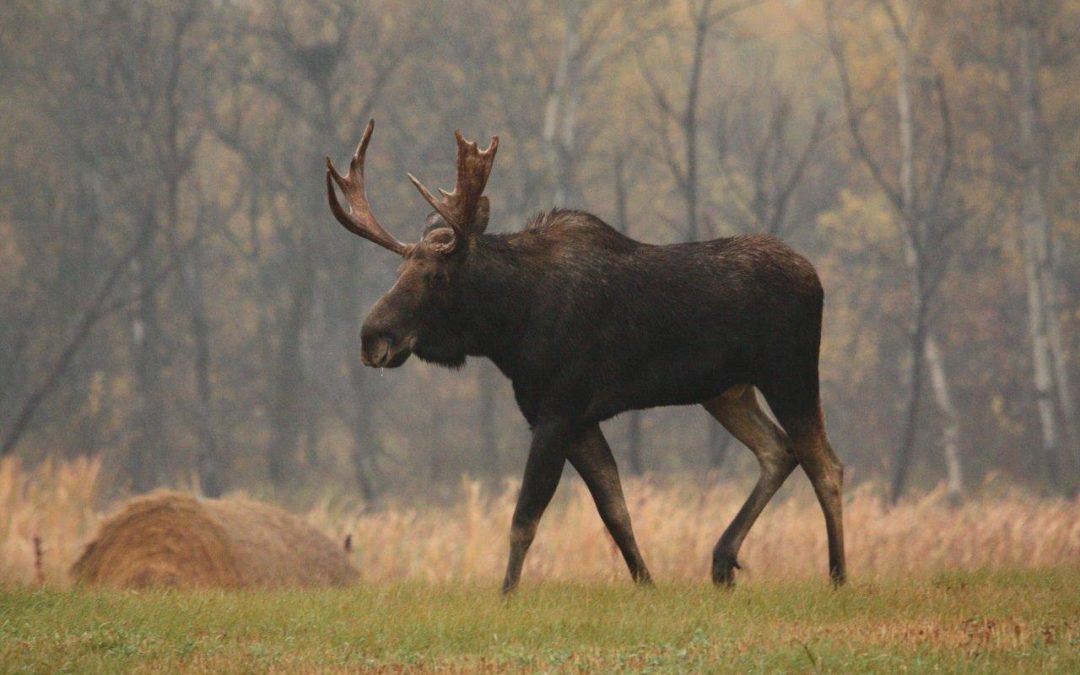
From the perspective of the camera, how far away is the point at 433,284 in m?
9.32

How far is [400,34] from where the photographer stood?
36.6 metres

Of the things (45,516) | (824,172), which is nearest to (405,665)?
(45,516)

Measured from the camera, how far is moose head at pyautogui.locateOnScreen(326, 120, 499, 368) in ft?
30.0

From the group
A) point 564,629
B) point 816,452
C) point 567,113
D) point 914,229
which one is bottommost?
point 564,629

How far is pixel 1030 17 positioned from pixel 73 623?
2355 centimetres

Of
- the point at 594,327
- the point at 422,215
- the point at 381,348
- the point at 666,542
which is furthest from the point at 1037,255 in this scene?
the point at 381,348

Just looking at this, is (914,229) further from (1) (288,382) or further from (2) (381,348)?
(2) (381,348)

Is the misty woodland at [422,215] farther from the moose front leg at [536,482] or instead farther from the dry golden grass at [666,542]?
the moose front leg at [536,482]

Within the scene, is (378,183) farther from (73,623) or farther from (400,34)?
(73,623)

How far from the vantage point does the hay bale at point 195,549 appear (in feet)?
37.4

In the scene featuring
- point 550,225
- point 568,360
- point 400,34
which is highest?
point 400,34

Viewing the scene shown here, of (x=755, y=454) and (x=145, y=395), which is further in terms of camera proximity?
(x=145, y=395)

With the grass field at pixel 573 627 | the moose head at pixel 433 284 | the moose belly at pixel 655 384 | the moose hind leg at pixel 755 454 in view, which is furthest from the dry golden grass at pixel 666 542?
the moose head at pixel 433 284

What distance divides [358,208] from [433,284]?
0.80 metres
